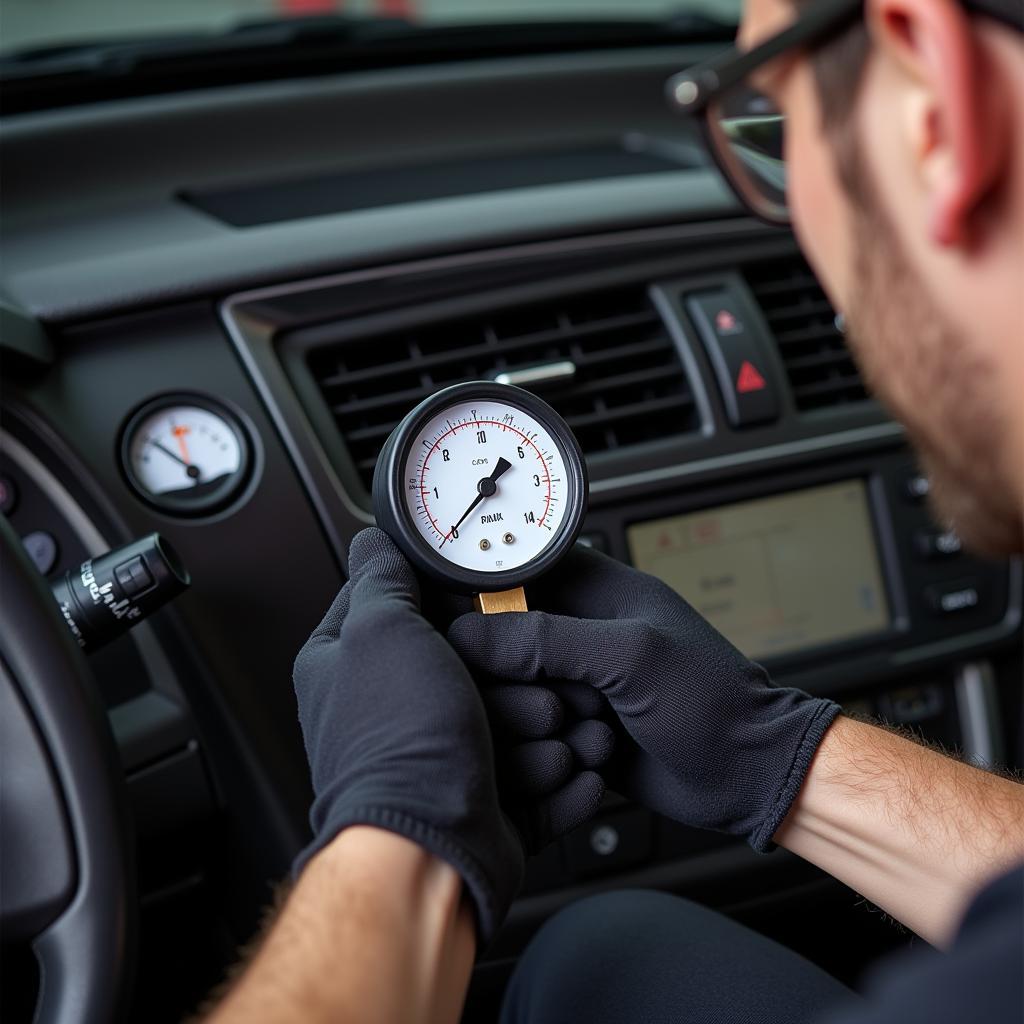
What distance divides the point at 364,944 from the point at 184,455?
3.33 feet

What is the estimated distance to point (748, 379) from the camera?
222 centimetres

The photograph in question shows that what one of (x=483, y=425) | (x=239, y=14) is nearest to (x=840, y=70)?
(x=483, y=425)

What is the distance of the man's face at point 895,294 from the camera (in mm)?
1063

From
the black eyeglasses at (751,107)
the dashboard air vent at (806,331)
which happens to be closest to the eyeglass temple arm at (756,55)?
the black eyeglasses at (751,107)

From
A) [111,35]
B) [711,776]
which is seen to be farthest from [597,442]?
[111,35]

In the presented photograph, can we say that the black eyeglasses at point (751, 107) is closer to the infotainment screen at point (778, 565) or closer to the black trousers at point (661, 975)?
the infotainment screen at point (778, 565)

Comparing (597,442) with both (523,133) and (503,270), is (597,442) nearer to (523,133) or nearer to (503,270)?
(503,270)

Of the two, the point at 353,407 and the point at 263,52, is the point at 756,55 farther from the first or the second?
the point at 263,52

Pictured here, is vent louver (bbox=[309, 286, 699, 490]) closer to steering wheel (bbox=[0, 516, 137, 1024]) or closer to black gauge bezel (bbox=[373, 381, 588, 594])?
black gauge bezel (bbox=[373, 381, 588, 594])

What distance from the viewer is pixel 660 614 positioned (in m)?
1.53

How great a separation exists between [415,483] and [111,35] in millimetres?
1609

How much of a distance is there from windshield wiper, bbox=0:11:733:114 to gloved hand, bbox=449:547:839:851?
149cm

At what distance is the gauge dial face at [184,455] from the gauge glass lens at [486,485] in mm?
474

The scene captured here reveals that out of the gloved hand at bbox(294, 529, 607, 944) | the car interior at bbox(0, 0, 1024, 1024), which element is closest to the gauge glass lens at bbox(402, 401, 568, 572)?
the gloved hand at bbox(294, 529, 607, 944)
